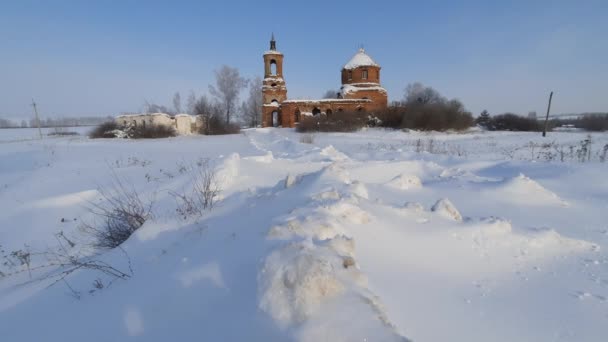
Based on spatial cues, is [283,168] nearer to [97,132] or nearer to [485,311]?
[485,311]

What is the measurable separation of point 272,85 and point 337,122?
12.0m

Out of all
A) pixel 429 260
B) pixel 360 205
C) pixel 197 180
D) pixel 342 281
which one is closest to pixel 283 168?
pixel 197 180

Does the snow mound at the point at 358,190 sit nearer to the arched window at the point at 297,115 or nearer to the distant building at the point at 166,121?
the arched window at the point at 297,115

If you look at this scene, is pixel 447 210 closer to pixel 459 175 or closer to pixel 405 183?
pixel 405 183

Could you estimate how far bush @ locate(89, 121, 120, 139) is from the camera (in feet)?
92.7

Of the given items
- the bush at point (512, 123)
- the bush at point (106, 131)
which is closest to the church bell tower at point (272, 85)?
the bush at point (106, 131)

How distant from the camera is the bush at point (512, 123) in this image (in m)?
37.6

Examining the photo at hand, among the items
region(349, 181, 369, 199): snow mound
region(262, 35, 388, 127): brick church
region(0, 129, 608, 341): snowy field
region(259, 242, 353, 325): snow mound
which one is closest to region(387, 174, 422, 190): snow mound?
region(0, 129, 608, 341): snowy field

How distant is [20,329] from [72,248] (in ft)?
8.50

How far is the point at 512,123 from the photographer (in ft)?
128

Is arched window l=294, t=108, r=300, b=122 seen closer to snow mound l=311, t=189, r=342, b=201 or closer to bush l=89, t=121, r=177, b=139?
bush l=89, t=121, r=177, b=139

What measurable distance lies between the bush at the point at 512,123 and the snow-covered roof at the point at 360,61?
1947cm

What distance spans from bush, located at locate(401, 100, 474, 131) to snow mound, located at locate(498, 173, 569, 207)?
2367 centimetres

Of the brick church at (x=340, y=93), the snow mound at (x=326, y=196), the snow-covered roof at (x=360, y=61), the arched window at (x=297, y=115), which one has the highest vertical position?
the snow-covered roof at (x=360, y=61)
